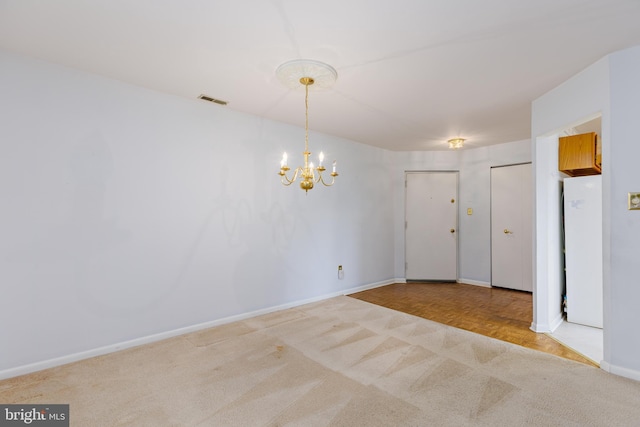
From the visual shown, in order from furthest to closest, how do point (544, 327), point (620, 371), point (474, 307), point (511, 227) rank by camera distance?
point (511, 227) → point (474, 307) → point (544, 327) → point (620, 371)

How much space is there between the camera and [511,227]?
5254mm

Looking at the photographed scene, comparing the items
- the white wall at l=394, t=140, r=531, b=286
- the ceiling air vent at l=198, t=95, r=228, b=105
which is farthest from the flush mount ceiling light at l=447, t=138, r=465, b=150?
the ceiling air vent at l=198, t=95, r=228, b=105

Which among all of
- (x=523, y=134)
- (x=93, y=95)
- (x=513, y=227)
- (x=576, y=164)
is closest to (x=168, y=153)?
(x=93, y=95)

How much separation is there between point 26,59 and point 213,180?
5.82 feet

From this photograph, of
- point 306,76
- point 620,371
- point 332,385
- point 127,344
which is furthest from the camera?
point 127,344

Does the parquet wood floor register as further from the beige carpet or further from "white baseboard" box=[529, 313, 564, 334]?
the beige carpet

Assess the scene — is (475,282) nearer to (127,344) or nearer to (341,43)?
(341,43)

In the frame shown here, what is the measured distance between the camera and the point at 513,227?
17.2 feet

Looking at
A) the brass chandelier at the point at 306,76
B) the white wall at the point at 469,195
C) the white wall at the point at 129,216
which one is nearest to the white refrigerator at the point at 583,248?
the white wall at the point at 469,195

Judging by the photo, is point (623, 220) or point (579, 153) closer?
point (623, 220)

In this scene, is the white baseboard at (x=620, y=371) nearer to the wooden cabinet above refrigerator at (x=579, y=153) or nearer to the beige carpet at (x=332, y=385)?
the beige carpet at (x=332, y=385)

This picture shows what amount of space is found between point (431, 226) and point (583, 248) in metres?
2.55

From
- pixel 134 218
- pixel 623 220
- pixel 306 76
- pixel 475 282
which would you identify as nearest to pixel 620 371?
pixel 623 220

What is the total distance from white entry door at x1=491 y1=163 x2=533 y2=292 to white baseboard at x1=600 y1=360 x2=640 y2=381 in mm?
2790
